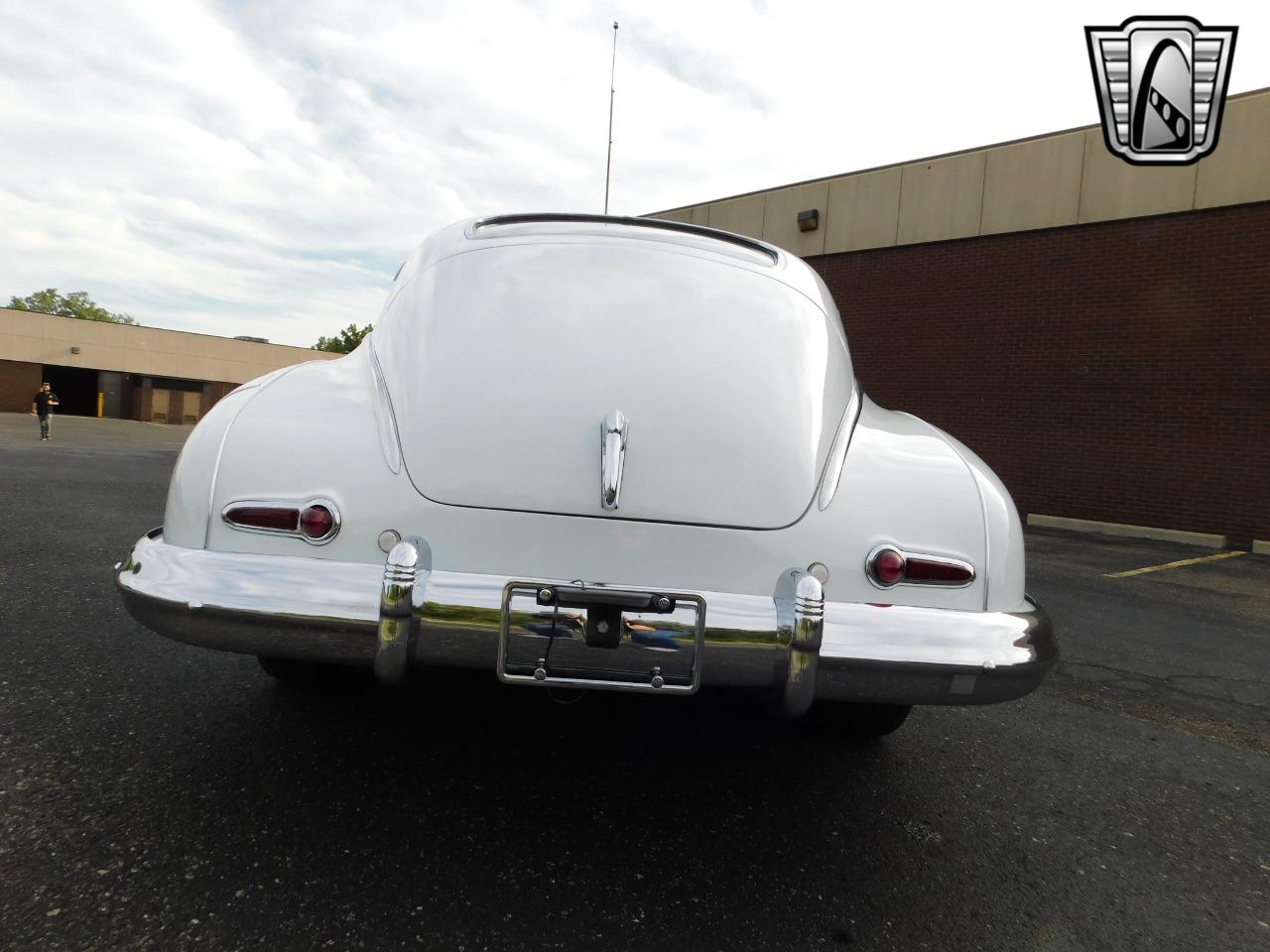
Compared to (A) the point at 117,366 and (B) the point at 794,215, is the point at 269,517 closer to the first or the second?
(B) the point at 794,215

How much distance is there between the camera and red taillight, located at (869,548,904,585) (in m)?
1.90

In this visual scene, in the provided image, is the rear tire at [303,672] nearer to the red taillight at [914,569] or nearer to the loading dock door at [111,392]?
the red taillight at [914,569]

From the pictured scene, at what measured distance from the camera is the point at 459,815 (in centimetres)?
204

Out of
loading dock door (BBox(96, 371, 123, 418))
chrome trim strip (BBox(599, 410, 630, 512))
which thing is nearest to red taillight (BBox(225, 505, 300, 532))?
chrome trim strip (BBox(599, 410, 630, 512))

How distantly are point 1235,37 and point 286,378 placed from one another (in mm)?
12117

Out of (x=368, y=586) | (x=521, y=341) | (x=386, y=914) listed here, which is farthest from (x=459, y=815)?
(x=521, y=341)

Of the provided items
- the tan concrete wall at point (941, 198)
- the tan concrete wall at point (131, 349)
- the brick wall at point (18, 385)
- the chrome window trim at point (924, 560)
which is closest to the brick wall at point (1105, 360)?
the tan concrete wall at point (941, 198)

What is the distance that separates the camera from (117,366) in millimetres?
39125

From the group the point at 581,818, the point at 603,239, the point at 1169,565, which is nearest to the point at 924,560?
the point at 581,818

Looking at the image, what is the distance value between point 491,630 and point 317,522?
0.51 m

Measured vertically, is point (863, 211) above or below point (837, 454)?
above

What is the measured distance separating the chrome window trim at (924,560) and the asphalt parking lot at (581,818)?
0.71m

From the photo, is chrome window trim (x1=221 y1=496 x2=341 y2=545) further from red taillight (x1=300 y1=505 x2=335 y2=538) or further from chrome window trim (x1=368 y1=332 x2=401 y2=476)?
chrome window trim (x1=368 y1=332 x2=401 y2=476)

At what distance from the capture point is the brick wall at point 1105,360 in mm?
10141
